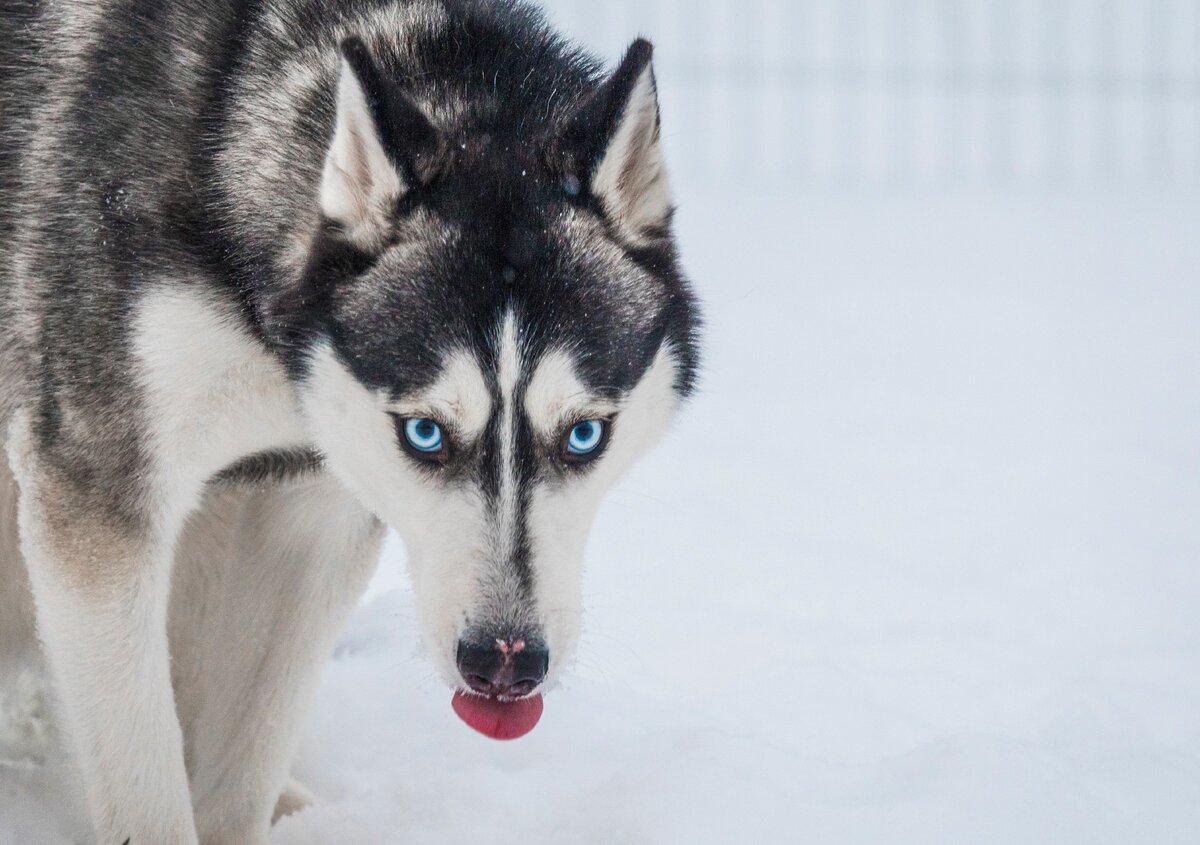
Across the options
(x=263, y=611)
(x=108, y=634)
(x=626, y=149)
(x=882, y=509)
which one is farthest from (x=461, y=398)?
(x=882, y=509)

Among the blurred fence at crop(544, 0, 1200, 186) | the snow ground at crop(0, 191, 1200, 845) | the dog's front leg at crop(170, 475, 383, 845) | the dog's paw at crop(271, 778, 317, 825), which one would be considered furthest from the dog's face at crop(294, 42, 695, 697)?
the blurred fence at crop(544, 0, 1200, 186)

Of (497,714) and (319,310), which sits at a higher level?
(319,310)

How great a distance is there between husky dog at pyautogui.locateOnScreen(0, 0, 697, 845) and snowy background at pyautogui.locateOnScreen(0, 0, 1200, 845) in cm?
70

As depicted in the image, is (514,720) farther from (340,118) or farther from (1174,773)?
(1174,773)

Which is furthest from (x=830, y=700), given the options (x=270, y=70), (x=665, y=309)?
(x=270, y=70)

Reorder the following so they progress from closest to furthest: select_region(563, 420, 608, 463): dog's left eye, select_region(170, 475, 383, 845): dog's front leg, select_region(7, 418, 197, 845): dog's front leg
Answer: select_region(563, 420, 608, 463): dog's left eye
select_region(7, 418, 197, 845): dog's front leg
select_region(170, 475, 383, 845): dog's front leg

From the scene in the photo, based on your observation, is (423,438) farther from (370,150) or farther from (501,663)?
(370,150)

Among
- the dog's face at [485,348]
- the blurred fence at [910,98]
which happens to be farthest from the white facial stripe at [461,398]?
the blurred fence at [910,98]

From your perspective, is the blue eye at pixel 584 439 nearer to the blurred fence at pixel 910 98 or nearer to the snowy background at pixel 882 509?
the snowy background at pixel 882 509

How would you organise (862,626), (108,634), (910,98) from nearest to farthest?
(108,634) → (862,626) → (910,98)

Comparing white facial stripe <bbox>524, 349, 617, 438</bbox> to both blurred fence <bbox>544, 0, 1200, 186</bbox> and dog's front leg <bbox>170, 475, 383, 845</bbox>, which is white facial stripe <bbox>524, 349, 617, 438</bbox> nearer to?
dog's front leg <bbox>170, 475, 383, 845</bbox>

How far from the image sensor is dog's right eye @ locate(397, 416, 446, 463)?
96.0 inches

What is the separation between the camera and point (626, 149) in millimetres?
2666

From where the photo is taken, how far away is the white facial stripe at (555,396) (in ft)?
7.91
